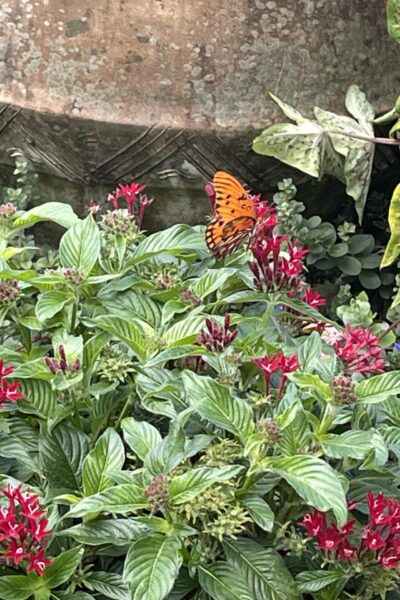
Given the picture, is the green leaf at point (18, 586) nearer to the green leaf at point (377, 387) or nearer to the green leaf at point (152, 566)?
the green leaf at point (152, 566)

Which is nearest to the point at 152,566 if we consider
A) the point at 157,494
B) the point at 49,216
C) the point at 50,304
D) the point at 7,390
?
the point at 157,494

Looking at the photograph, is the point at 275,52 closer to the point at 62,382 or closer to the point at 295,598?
the point at 62,382

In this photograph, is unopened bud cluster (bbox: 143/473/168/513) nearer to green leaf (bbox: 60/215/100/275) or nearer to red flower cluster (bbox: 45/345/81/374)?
red flower cluster (bbox: 45/345/81/374)

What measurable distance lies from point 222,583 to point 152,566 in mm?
118

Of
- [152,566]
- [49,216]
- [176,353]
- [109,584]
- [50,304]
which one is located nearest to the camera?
[152,566]

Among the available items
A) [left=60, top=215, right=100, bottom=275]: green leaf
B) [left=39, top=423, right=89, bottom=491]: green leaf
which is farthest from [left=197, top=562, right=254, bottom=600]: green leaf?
[left=60, top=215, right=100, bottom=275]: green leaf

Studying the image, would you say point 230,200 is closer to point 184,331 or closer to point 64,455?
point 184,331

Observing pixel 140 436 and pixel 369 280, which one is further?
pixel 369 280

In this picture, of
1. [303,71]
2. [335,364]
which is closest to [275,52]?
[303,71]

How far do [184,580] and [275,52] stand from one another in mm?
1413

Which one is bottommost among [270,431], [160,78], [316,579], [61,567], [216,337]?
[316,579]

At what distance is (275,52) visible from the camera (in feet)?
7.47

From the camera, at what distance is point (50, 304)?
148 cm

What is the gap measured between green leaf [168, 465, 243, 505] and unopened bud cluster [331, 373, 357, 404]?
6.7 inches
